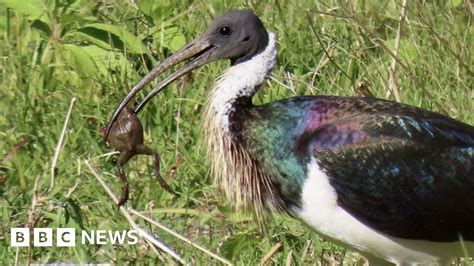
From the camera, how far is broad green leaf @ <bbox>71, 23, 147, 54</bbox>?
8133 millimetres

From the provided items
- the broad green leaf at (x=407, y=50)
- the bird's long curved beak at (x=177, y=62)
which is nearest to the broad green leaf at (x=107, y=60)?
the broad green leaf at (x=407, y=50)

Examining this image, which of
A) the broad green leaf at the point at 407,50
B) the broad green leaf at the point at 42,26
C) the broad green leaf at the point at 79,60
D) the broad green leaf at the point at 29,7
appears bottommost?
the broad green leaf at the point at 79,60

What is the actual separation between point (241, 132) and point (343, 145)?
0.42 metres

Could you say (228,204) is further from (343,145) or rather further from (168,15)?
(168,15)

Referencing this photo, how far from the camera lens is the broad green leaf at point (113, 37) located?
320 inches

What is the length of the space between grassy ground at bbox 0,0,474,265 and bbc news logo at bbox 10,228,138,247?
3 centimetres

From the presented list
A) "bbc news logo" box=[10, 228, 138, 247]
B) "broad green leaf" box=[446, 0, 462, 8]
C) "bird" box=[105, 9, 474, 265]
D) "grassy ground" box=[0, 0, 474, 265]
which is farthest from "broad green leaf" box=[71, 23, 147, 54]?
"bird" box=[105, 9, 474, 265]

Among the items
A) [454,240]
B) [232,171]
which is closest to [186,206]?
[232,171]

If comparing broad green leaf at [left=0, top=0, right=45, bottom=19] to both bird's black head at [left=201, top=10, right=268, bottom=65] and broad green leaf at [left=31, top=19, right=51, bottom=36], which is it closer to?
broad green leaf at [left=31, top=19, right=51, bottom=36]

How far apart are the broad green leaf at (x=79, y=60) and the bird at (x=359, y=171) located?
1750 millimetres

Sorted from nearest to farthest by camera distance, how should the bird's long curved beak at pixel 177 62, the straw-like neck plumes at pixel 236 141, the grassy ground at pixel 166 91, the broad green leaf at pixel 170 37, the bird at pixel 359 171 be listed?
the bird at pixel 359 171
the straw-like neck plumes at pixel 236 141
the bird's long curved beak at pixel 177 62
the grassy ground at pixel 166 91
the broad green leaf at pixel 170 37

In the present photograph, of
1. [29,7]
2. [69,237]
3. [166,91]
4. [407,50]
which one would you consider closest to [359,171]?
[69,237]

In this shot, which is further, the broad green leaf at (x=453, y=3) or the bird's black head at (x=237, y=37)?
the broad green leaf at (x=453, y=3)

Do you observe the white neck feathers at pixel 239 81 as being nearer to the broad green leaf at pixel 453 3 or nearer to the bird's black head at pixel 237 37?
the bird's black head at pixel 237 37
